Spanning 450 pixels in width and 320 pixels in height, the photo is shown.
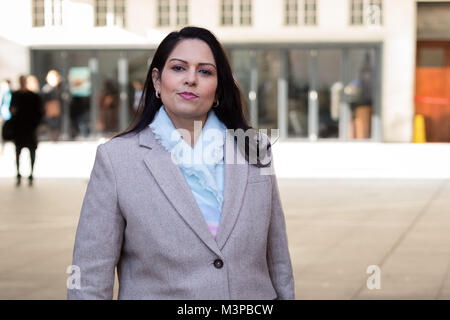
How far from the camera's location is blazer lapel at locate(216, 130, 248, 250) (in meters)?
2.29

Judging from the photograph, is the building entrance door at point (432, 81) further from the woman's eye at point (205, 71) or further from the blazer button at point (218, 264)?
the blazer button at point (218, 264)

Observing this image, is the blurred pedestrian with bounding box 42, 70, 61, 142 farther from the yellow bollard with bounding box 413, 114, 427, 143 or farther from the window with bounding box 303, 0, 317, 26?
the yellow bollard with bounding box 413, 114, 427, 143

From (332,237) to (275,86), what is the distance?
57.5 feet

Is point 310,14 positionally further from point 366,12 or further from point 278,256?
point 278,256

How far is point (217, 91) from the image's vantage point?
252 centimetres

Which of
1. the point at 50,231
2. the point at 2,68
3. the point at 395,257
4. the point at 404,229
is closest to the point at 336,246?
the point at 395,257

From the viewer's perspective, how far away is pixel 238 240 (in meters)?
2.30

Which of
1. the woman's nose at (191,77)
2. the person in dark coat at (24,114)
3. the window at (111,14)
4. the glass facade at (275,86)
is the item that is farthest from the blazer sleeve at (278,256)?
the window at (111,14)

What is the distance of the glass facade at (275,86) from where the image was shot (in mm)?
24766

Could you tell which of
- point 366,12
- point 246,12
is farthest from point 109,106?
point 366,12

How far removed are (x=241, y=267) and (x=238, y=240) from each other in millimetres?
82

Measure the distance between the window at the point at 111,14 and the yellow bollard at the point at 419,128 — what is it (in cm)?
967
